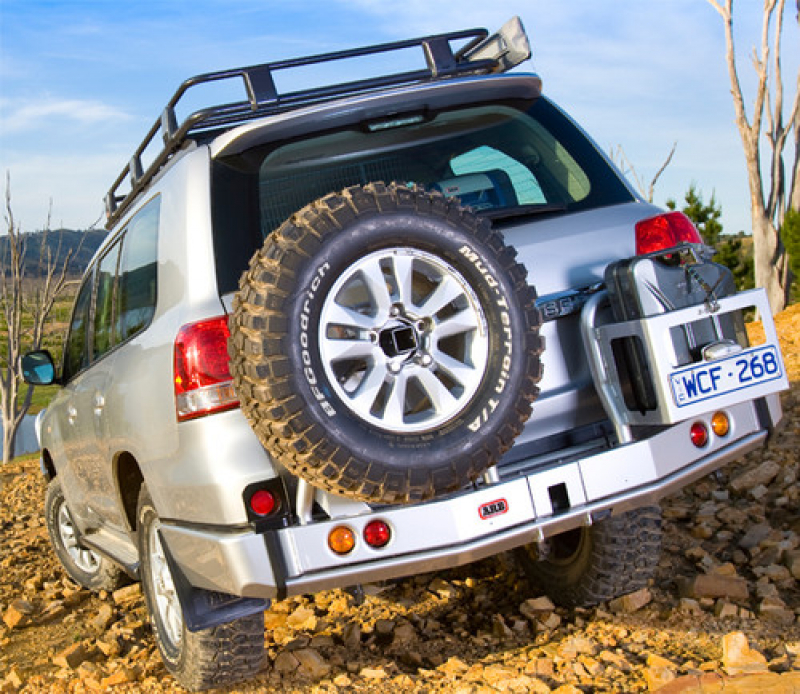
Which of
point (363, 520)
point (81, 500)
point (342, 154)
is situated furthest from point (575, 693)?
A: point (81, 500)

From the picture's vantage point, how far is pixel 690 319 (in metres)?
2.90

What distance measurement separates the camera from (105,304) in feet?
13.7

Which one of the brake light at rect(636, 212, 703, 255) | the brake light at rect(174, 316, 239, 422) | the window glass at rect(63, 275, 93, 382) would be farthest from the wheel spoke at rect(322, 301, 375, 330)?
the window glass at rect(63, 275, 93, 382)

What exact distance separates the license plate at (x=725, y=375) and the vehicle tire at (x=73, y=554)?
3.46 m

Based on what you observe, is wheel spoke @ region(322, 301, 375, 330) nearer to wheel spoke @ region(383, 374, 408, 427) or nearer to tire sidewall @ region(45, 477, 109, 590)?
wheel spoke @ region(383, 374, 408, 427)

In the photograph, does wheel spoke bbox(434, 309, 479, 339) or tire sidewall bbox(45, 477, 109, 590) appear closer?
wheel spoke bbox(434, 309, 479, 339)

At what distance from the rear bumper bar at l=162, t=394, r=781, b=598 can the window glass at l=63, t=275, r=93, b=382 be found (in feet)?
6.36

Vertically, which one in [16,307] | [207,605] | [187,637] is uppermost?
[16,307]

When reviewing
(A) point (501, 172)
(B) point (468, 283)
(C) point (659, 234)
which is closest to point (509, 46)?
(A) point (501, 172)

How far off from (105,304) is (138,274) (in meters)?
0.72

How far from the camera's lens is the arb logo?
2766 mm

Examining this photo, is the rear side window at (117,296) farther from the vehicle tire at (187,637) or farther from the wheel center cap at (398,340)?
the wheel center cap at (398,340)

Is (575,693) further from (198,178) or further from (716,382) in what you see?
(198,178)

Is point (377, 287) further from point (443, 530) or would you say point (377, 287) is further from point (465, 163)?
point (465, 163)
